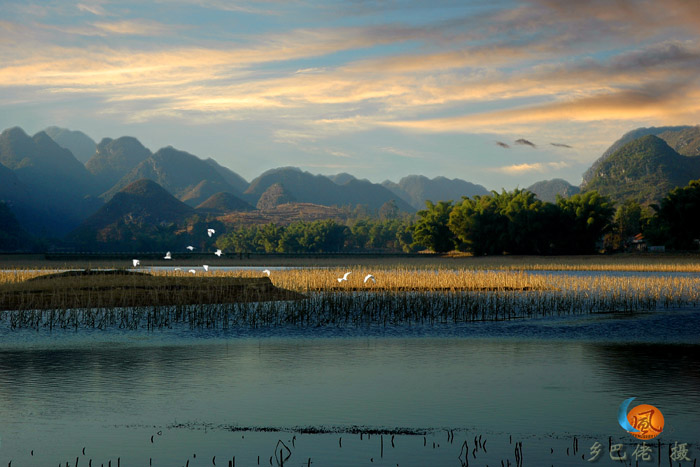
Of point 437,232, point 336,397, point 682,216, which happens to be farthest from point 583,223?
point 336,397

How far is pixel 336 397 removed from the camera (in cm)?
1742

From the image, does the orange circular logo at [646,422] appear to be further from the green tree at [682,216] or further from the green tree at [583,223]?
the green tree at [583,223]

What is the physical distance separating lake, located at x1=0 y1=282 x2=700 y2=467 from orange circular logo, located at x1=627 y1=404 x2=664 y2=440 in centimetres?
22

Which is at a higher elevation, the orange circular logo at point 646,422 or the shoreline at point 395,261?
the shoreline at point 395,261

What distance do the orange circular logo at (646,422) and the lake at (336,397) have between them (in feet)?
0.71

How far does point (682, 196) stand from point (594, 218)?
1779 centimetres

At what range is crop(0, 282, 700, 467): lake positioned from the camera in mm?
12836

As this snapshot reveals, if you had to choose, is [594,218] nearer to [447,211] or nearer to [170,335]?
[447,211]

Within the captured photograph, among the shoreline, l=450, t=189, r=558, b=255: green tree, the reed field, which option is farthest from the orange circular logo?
l=450, t=189, r=558, b=255: green tree

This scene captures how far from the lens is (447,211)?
5945 inches

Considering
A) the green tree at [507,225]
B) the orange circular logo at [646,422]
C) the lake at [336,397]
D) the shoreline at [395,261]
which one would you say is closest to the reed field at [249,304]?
the lake at [336,397]

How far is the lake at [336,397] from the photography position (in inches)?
505

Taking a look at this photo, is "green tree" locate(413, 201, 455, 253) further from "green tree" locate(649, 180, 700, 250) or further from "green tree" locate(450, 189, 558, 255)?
"green tree" locate(649, 180, 700, 250)

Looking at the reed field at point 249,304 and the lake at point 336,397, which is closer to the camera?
the lake at point 336,397
